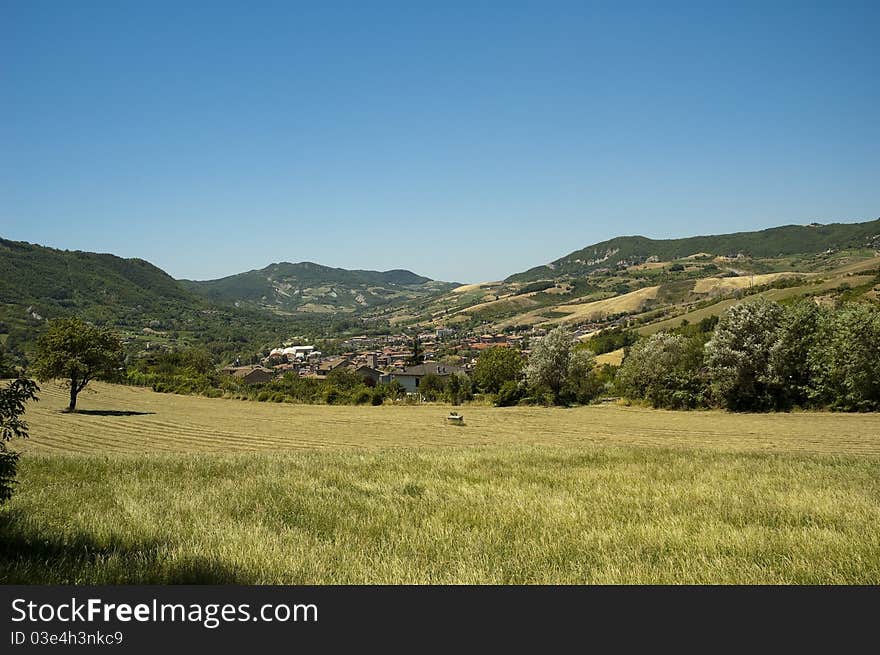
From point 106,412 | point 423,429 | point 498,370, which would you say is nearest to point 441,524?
point 423,429

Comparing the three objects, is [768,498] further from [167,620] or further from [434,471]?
[167,620]

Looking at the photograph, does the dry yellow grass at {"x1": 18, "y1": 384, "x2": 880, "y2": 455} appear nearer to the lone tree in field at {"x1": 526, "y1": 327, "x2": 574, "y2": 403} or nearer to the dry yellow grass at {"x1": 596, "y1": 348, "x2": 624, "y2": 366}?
the lone tree in field at {"x1": 526, "y1": 327, "x2": 574, "y2": 403}

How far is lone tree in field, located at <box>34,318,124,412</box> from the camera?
157ft

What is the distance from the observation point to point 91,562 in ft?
25.6

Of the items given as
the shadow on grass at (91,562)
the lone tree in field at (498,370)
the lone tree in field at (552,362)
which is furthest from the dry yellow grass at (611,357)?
the shadow on grass at (91,562)

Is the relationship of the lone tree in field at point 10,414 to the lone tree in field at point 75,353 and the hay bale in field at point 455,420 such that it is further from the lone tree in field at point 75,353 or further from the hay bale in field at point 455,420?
the lone tree in field at point 75,353

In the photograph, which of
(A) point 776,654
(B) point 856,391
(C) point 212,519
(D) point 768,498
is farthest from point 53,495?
(B) point 856,391

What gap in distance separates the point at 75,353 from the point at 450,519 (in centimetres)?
4983

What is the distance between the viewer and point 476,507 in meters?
12.0

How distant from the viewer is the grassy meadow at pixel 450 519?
7.69m

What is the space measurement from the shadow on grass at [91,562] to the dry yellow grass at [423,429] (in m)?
22.8

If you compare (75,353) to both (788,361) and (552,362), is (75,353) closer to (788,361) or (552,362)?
(552,362)

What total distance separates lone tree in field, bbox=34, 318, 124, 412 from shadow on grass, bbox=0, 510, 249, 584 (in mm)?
46163

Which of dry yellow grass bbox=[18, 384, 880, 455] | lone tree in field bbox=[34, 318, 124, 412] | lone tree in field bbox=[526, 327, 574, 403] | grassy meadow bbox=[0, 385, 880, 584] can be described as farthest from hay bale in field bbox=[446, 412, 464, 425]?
lone tree in field bbox=[34, 318, 124, 412]
